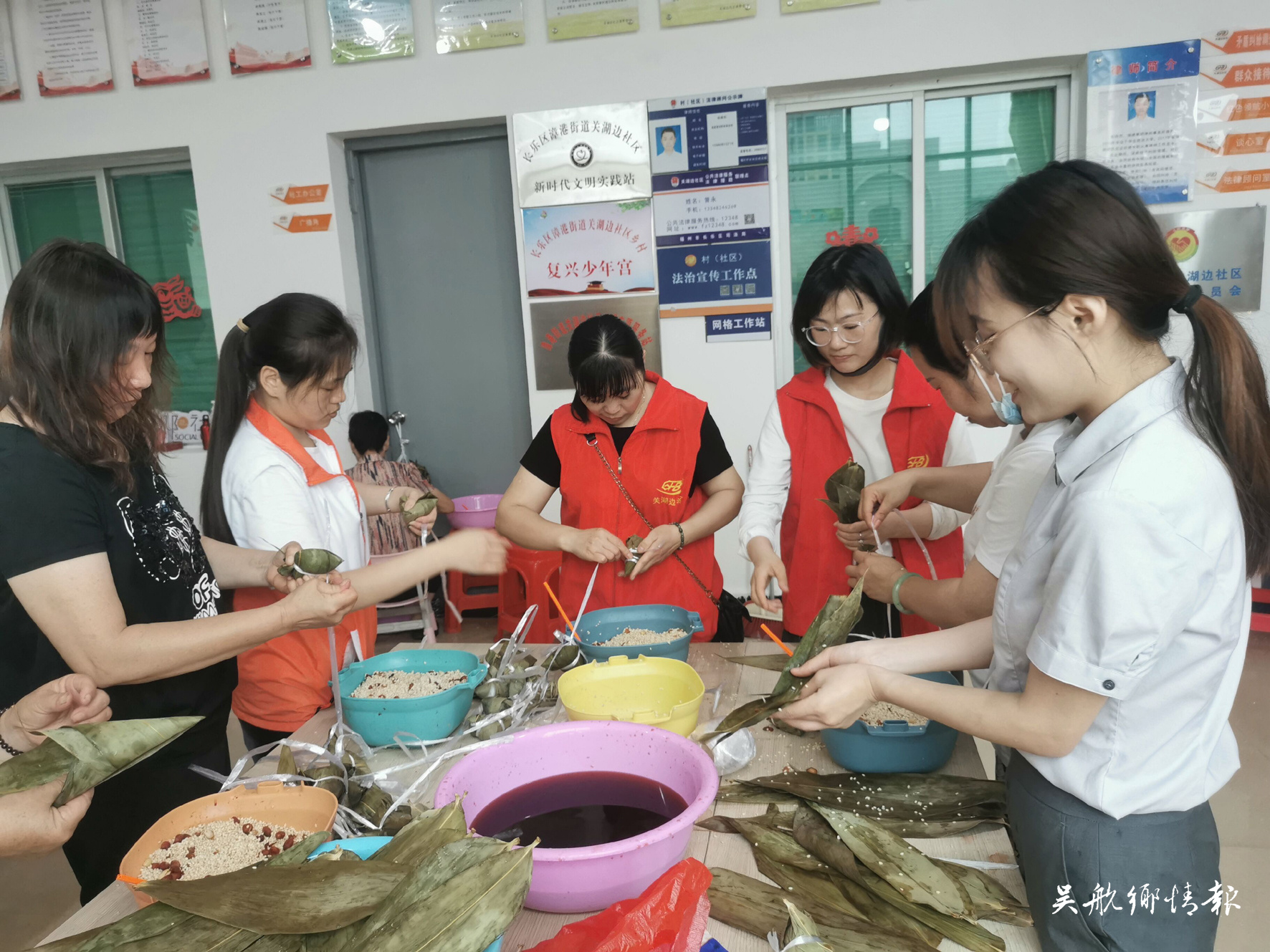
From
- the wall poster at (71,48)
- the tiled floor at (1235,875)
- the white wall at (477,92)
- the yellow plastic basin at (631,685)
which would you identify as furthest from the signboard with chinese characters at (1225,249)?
the wall poster at (71,48)

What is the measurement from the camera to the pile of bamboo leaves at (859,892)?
0.97 metres

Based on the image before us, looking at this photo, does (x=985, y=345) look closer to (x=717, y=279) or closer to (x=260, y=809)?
(x=260, y=809)

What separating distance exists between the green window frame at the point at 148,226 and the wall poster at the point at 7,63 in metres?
0.40

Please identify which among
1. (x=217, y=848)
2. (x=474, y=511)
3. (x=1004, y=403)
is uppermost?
(x=1004, y=403)

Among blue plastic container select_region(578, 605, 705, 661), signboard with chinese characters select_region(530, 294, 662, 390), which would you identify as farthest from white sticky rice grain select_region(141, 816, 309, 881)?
signboard with chinese characters select_region(530, 294, 662, 390)

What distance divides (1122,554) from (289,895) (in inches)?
37.7

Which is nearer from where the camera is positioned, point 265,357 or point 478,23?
point 265,357

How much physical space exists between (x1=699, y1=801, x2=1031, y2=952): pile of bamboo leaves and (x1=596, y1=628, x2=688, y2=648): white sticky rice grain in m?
0.53

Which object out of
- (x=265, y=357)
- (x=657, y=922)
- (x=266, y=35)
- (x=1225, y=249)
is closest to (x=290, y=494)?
(x=265, y=357)

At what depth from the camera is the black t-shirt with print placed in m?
1.26

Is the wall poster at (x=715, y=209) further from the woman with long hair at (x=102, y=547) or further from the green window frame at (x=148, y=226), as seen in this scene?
the woman with long hair at (x=102, y=547)

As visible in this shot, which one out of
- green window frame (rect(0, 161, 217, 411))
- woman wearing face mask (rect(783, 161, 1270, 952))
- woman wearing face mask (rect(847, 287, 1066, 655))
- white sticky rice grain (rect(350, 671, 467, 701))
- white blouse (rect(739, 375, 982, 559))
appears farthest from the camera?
green window frame (rect(0, 161, 217, 411))

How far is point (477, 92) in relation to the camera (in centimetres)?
381

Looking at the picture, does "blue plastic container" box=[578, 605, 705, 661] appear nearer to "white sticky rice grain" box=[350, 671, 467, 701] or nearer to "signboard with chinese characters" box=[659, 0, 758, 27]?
"white sticky rice grain" box=[350, 671, 467, 701]
